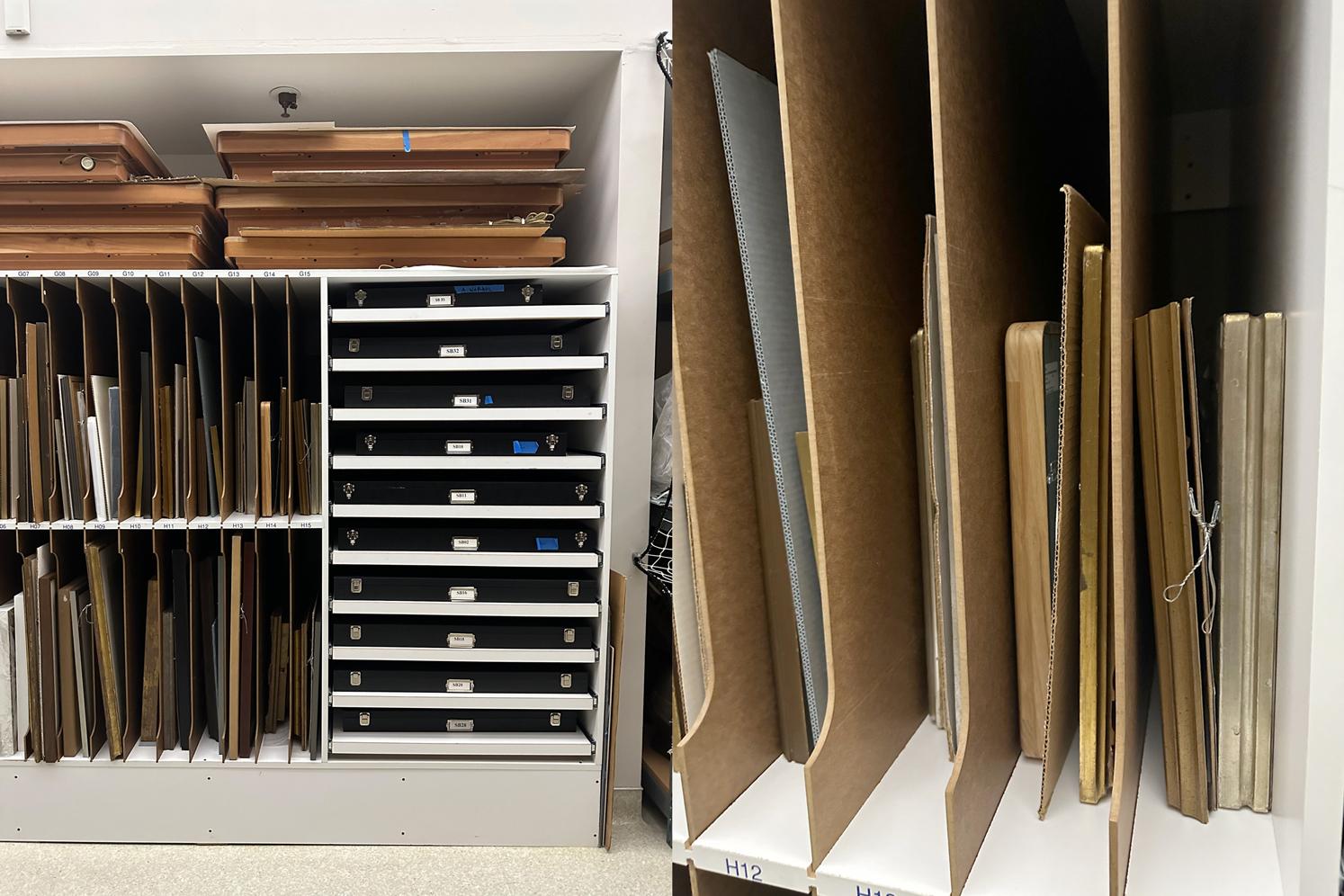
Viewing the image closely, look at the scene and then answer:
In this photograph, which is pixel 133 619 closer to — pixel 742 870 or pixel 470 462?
pixel 470 462

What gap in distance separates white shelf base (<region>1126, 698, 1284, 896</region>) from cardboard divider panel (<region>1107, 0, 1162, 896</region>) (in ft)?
0.06

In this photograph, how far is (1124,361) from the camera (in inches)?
27.3

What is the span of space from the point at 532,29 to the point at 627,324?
0.68 m

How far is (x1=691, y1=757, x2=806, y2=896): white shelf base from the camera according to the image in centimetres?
78

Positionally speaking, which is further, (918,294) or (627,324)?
(627,324)

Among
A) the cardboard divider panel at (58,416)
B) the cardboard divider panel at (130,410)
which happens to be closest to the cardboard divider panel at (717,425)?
the cardboard divider panel at (130,410)

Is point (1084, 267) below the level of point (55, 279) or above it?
below

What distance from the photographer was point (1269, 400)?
725mm

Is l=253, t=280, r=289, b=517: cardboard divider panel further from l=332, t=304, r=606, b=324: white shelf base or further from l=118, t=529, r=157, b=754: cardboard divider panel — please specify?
l=118, t=529, r=157, b=754: cardboard divider panel

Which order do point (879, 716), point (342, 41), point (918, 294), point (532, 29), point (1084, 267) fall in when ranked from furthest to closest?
1. point (532, 29)
2. point (342, 41)
3. point (918, 294)
4. point (879, 716)
5. point (1084, 267)

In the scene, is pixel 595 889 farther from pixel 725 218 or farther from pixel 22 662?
pixel 725 218

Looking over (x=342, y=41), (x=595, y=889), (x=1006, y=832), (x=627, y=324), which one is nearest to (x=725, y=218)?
(x=1006, y=832)

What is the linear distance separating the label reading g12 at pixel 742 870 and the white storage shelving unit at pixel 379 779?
3.88 ft

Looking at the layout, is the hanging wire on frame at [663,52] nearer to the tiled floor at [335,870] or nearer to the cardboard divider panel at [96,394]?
the cardboard divider panel at [96,394]
